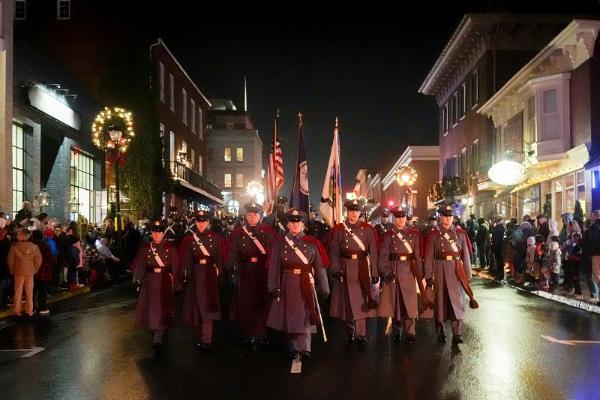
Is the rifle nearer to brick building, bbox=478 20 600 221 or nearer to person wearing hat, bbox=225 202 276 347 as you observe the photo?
person wearing hat, bbox=225 202 276 347

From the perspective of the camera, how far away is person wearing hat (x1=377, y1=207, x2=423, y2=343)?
11008 mm

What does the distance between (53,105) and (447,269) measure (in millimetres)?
19748

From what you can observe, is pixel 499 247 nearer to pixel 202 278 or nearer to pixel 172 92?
pixel 202 278

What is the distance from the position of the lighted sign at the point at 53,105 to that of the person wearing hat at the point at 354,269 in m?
17.0

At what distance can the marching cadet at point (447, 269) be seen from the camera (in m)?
11.0

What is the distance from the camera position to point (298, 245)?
31.9 feet

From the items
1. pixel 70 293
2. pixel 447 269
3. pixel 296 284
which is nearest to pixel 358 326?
pixel 447 269

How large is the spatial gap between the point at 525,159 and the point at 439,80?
1852cm

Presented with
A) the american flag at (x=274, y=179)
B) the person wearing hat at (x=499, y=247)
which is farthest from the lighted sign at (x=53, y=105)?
the person wearing hat at (x=499, y=247)

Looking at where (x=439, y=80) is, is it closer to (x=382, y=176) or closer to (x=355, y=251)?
(x=355, y=251)

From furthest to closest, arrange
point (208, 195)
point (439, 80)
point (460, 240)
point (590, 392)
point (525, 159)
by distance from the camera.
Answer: point (208, 195)
point (439, 80)
point (525, 159)
point (460, 240)
point (590, 392)

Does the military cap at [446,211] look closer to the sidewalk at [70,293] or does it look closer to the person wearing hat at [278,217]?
the person wearing hat at [278,217]

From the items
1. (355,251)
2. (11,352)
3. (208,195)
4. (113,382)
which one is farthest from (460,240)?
(208,195)

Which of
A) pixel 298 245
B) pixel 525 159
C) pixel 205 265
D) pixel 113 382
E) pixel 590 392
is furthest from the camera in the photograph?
pixel 525 159
